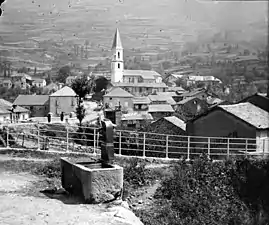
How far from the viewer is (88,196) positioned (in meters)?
5.77

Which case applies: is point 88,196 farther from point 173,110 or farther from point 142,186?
point 173,110

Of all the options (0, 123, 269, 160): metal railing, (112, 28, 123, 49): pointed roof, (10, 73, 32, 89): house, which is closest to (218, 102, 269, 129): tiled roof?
(0, 123, 269, 160): metal railing

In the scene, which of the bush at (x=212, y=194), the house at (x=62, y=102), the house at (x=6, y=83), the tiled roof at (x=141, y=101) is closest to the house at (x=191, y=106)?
the tiled roof at (x=141, y=101)

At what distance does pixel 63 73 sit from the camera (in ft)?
135

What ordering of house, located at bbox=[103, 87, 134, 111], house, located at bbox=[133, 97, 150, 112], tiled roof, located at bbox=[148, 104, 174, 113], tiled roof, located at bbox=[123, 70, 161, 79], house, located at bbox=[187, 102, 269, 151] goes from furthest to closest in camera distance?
tiled roof, located at bbox=[123, 70, 161, 79]
house, located at bbox=[103, 87, 134, 111]
house, located at bbox=[133, 97, 150, 112]
tiled roof, located at bbox=[148, 104, 174, 113]
house, located at bbox=[187, 102, 269, 151]

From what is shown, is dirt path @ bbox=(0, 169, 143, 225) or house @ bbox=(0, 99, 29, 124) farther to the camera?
house @ bbox=(0, 99, 29, 124)

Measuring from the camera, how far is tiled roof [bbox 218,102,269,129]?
12.2 meters

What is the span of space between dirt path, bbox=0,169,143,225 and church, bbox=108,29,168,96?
33.2 metres

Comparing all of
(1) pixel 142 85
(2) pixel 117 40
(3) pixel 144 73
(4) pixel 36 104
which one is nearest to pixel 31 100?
(4) pixel 36 104

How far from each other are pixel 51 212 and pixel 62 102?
2872 centimetres

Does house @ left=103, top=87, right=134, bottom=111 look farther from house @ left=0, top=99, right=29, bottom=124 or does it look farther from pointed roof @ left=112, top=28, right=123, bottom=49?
house @ left=0, top=99, right=29, bottom=124

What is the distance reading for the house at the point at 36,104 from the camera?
35.2 meters

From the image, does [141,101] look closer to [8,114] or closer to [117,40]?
[117,40]

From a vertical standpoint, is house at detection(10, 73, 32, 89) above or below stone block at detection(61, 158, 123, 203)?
above
